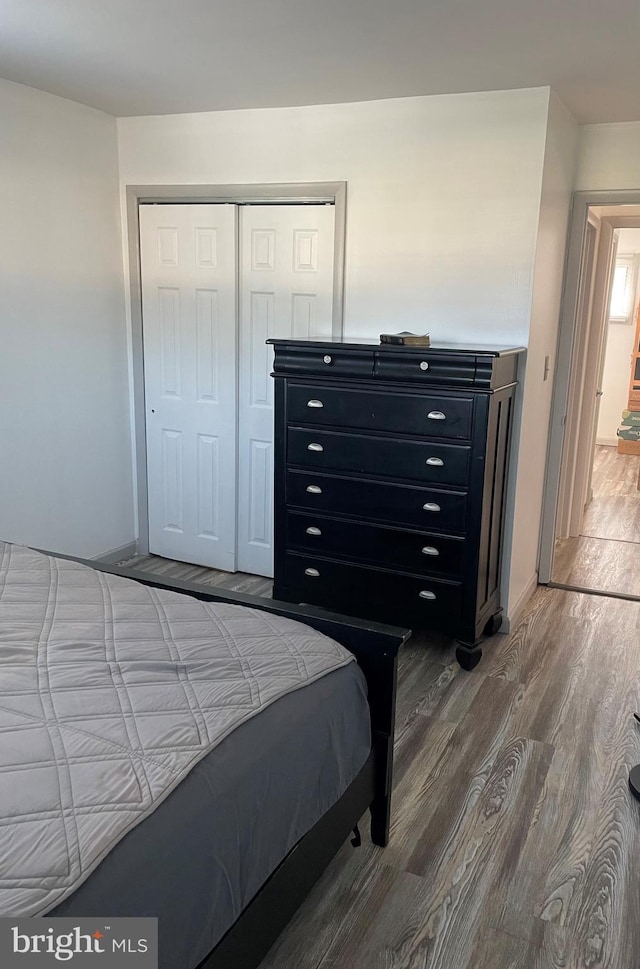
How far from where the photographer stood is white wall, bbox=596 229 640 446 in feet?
27.6

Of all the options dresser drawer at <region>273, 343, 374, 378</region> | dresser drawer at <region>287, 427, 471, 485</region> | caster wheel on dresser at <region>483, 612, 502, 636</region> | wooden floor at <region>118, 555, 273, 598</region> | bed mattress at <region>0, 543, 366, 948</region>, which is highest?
dresser drawer at <region>273, 343, 374, 378</region>

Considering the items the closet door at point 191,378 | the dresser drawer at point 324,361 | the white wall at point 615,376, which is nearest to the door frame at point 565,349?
the dresser drawer at point 324,361

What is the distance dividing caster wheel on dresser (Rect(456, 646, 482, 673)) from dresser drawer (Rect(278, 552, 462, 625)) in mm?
172

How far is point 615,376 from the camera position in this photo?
8.56m

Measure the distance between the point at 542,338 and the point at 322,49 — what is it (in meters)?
1.65

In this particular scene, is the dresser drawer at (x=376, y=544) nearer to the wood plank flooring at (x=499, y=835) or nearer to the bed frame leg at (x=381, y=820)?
the wood plank flooring at (x=499, y=835)

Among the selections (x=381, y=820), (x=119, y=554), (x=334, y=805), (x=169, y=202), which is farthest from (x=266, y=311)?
(x=334, y=805)

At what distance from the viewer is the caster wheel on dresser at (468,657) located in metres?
3.28

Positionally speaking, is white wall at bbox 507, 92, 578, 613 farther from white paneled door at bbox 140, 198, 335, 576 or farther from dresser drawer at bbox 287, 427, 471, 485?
white paneled door at bbox 140, 198, 335, 576

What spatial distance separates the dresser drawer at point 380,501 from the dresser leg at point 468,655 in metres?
0.53

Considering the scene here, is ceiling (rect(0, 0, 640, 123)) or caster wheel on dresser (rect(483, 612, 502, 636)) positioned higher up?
ceiling (rect(0, 0, 640, 123))

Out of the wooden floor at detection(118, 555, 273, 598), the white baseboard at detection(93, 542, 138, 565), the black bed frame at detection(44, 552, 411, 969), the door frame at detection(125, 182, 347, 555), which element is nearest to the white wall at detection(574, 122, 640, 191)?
the door frame at detection(125, 182, 347, 555)

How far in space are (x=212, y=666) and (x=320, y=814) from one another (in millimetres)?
418

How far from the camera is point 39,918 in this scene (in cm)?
110
